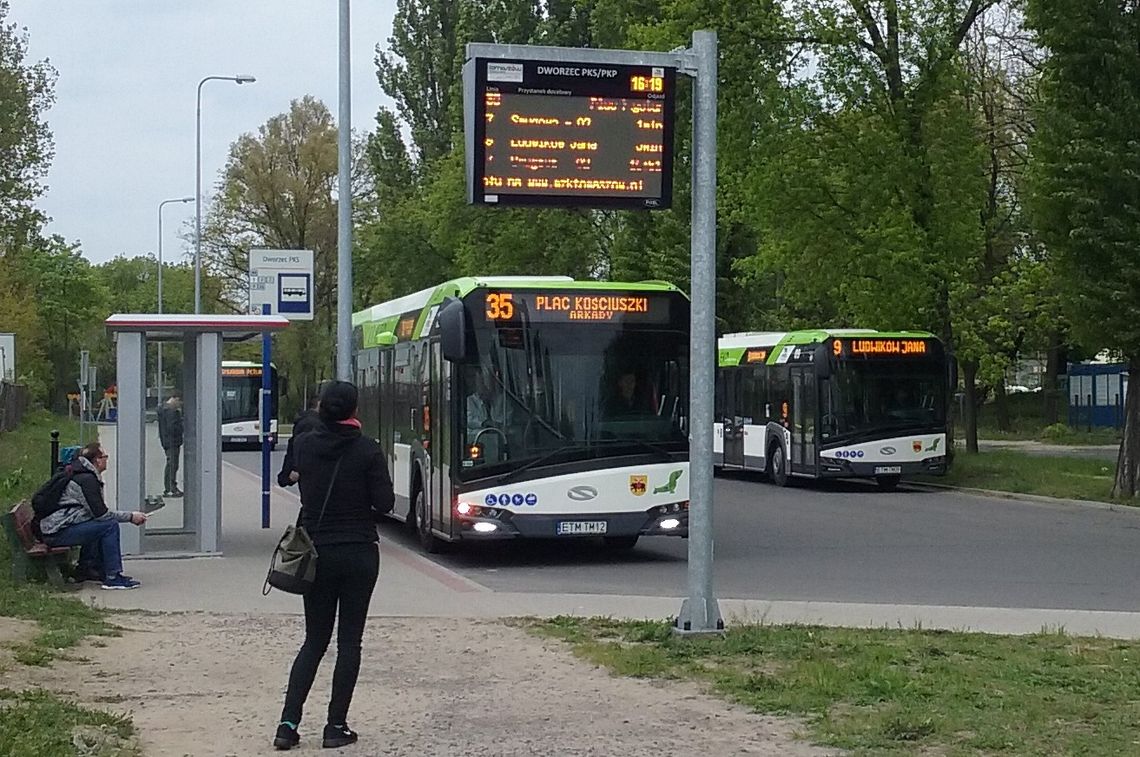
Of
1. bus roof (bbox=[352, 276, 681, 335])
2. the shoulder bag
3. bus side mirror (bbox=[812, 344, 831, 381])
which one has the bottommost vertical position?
the shoulder bag

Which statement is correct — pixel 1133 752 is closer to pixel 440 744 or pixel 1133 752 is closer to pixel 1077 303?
pixel 440 744

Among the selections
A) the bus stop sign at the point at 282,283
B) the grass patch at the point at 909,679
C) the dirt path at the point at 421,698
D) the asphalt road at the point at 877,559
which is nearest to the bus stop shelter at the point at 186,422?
the asphalt road at the point at 877,559

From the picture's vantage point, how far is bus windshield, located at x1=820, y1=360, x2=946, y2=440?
98.6 ft

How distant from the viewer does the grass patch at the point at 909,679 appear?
308 inches

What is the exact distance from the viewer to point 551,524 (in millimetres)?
16609

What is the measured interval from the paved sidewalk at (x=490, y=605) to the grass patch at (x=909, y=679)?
785 millimetres

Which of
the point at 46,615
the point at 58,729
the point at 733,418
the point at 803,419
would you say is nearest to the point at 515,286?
the point at 46,615

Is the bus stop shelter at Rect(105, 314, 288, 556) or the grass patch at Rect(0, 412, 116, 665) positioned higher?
the bus stop shelter at Rect(105, 314, 288, 556)

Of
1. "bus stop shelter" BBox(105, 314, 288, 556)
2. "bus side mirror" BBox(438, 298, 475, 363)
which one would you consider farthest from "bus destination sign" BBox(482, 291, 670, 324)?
"bus stop shelter" BBox(105, 314, 288, 556)

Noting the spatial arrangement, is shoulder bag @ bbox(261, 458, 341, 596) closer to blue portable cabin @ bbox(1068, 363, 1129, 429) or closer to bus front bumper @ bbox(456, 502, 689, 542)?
bus front bumper @ bbox(456, 502, 689, 542)

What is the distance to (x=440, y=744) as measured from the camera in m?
7.92

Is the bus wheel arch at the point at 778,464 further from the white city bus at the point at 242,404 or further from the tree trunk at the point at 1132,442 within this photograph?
the white city bus at the point at 242,404

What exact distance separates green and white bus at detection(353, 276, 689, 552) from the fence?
36.9 meters

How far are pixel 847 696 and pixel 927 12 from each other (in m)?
25.3
